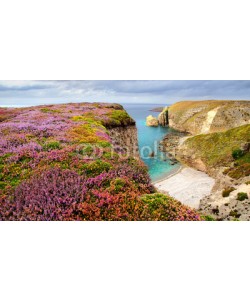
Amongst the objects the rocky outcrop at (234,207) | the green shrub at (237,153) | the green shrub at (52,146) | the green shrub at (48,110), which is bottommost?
the rocky outcrop at (234,207)

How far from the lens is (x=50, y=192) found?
23.6 ft

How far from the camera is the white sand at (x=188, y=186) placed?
75.5ft

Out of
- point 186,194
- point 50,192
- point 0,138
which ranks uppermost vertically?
point 0,138

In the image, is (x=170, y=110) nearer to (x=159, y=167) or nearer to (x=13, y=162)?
(x=159, y=167)

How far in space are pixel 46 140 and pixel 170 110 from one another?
2318 inches

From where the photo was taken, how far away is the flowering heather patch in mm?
6570

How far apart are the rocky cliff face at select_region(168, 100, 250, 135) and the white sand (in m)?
15.2

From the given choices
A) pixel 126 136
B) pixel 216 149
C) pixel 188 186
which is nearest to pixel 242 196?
pixel 188 186

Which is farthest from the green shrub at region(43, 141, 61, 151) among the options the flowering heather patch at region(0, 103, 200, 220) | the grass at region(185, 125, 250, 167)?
the grass at region(185, 125, 250, 167)

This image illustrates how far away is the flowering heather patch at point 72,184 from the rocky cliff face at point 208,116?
35937mm

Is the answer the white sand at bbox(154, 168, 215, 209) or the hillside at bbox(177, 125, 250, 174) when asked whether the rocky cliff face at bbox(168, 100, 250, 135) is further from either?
the white sand at bbox(154, 168, 215, 209)

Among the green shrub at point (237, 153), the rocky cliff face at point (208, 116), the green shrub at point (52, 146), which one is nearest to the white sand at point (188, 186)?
the green shrub at point (237, 153)

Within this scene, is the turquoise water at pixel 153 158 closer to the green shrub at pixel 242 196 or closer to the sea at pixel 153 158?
the sea at pixel 153 158
